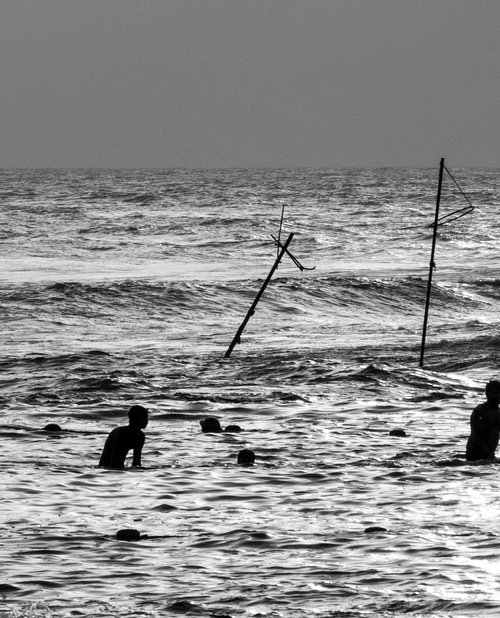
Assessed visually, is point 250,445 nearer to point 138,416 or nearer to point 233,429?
point 233,429

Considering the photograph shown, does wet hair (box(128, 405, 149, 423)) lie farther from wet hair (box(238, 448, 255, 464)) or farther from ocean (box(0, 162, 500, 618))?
wet hair (box(238, 448, 255, 464))

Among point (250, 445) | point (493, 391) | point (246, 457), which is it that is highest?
point (493, 391)

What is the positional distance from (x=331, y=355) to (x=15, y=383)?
715 cm

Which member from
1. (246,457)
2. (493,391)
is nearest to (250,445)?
(246,457)

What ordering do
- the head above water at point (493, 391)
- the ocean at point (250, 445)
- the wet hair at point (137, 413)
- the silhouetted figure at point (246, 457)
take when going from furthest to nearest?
the head above water at point (493, 391), the silhouetted figure at point (246, 457), the wet hair at point (137, 413), the ocean at point (250, 445)

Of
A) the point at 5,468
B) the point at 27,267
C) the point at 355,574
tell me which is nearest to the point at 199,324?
the point at 27,267

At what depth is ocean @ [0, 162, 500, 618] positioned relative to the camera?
367 inches

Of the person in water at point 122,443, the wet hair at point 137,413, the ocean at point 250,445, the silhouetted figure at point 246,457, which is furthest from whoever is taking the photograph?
the silhouetted figure at point 246,457

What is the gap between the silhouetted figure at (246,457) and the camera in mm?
14109

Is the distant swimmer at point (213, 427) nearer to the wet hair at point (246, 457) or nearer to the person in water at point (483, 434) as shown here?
the wet hair at point (246, 457)

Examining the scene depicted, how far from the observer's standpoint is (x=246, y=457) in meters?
14.1

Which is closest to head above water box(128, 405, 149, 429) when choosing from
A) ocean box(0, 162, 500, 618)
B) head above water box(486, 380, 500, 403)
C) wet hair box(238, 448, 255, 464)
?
ocean box(0, 162, 500, 618)

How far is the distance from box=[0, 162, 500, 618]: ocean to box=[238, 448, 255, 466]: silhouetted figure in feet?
0.64

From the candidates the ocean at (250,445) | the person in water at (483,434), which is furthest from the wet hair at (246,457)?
the person in water at (483,434)
